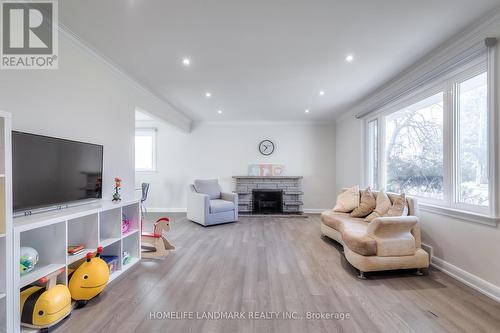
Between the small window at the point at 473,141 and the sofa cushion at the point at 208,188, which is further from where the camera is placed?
the sofa cushion at the point at 208,188

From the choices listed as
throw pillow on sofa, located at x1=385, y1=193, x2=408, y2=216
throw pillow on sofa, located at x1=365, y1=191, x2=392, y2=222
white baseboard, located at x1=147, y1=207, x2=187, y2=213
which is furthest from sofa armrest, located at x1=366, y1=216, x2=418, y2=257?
white baseboard, located at x1=147, y1=207, x2=187, y2=213

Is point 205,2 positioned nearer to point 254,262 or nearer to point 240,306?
point 240,306

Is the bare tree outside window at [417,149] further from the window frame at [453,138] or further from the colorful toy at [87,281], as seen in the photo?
the colorful toy at [87,281]

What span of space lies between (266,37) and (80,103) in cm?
211

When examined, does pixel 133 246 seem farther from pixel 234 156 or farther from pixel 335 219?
pixel 234 156

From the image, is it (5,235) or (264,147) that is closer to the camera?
(5,235)

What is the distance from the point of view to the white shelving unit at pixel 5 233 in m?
1.29

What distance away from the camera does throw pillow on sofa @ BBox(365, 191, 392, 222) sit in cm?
296

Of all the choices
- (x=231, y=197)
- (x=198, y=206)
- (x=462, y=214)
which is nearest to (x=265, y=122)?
(x=231, y=197)

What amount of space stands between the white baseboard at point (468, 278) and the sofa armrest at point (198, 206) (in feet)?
11.7

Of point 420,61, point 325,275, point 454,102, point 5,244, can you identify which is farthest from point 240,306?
point 420,61

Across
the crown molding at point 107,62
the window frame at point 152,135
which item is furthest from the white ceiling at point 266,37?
the window frame at point 152,135

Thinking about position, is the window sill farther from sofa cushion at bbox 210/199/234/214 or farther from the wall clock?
the wall clock

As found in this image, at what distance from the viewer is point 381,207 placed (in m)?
3.01
